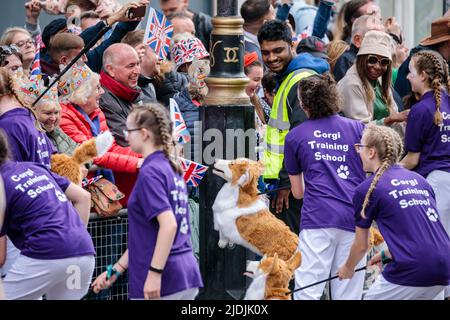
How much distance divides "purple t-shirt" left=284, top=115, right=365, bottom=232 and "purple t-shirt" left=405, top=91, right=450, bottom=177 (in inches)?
44.0

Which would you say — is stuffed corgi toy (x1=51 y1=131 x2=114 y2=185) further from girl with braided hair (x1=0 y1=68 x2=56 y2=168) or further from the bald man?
the bald man

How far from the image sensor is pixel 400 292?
309 inches


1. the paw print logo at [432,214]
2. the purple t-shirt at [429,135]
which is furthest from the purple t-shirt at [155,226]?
the purple t-shirt at [429,135]

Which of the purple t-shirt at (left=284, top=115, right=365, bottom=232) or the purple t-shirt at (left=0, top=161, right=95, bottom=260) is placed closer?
the purple t-shirt at (left=0, top=161, right=95, bottom=260)

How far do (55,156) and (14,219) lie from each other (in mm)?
1300

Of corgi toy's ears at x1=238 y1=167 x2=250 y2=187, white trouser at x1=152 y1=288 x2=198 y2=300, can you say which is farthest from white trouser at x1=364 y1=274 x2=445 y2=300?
corgi toy's ears at x1=238 y1=167 x2=250 y2=187

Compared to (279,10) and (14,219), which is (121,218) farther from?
(279,10)

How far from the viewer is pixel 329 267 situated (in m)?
8.93

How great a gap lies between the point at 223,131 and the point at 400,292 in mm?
2089

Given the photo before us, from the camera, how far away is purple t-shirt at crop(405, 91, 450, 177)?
388 inches

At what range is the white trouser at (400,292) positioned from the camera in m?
7.84

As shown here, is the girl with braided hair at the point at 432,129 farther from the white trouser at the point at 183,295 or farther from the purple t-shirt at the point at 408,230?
the white trouser at the point at 183,295

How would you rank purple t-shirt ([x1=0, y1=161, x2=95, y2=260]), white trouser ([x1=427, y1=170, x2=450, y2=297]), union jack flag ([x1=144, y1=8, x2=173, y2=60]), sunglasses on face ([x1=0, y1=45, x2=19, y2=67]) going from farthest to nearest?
1. union jack flag ([x1=144, y1=8, x2=173, y2=60])
2. white trouser ([x1=427, y1=170, x2=450, y2=297])
3. sunglasses on face ([x1=0, y1=45, x2=19, y2=67])
4. purple t-shirt ([x1=0, y1=161, x2=95, y2=260])

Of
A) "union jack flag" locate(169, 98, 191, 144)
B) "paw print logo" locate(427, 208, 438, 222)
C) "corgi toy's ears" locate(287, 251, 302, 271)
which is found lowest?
"corgi toy's ears" locate(287, 251, 302, 271)
